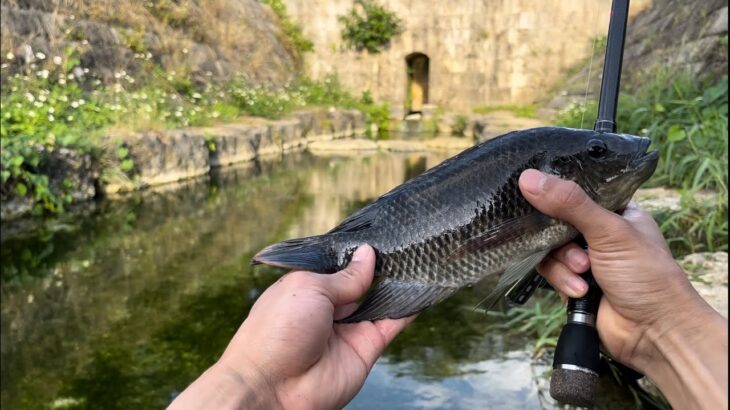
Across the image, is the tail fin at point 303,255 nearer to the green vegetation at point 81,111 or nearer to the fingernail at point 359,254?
the fingernail at point 359,254

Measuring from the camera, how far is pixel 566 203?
1.30 m

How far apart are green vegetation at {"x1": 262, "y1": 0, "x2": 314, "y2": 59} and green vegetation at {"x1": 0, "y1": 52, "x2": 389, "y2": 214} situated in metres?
4.74

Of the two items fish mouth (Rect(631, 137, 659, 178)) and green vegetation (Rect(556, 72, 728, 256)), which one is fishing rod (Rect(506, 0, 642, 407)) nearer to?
fish mouth (Rect(631, 137, 659, 178))

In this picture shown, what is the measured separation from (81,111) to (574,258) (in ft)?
29.5

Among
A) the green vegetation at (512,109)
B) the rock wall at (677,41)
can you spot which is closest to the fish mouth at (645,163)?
the rock wall at (677,41)

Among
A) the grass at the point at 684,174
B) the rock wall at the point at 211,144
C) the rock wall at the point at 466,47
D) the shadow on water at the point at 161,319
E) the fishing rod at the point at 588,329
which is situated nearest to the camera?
the fishing rod at the point at 588,329

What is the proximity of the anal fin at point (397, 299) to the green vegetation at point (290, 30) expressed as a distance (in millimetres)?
19148

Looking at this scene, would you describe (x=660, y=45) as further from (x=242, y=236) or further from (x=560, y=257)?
(x=560, y=257)

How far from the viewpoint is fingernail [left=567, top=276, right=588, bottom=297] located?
4.93ft

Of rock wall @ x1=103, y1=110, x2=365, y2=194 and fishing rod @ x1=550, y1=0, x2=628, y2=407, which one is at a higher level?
fishing rod @ x1=550, y1=0, x2=628, y2=407

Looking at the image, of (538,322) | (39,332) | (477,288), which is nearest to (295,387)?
(538,322)

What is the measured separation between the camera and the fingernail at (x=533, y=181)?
1.31 metres

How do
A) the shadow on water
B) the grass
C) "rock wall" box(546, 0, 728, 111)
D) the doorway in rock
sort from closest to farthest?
the shadow on water
the grass
"rock wall" box(546, 0, 728, 111)
the doorway in rock

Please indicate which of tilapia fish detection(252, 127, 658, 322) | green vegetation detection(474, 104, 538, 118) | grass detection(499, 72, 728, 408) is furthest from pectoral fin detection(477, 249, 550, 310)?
green vegetation detection(474, 104, 538, 118)
